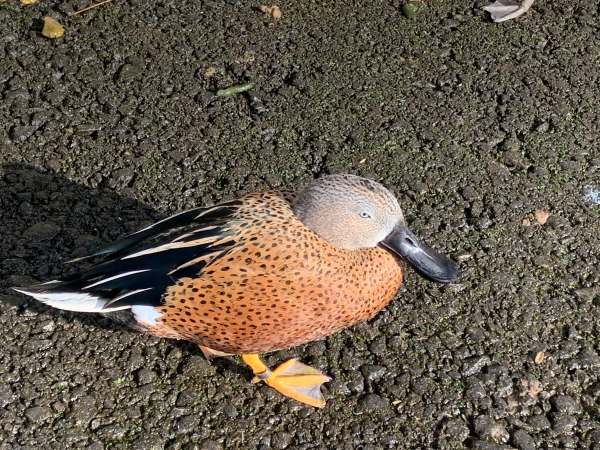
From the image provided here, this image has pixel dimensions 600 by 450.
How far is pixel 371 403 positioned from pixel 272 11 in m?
2.57

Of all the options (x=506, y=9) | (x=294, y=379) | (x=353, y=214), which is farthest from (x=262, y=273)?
(x=506, y=9)

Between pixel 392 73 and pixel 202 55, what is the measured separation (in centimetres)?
104

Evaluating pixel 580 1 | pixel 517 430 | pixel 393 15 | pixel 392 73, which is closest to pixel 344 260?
pixel 517 430

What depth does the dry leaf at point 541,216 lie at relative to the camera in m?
4.07

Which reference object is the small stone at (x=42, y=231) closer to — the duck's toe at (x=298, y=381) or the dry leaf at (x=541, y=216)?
the duck's toe at (x=298, y=381)

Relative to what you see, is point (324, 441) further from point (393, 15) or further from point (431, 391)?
point (393, 15)

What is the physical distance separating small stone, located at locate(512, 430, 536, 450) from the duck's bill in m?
0.63

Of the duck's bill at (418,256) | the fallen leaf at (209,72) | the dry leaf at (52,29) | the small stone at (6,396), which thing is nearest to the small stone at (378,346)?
the duck's bill at (418,256)

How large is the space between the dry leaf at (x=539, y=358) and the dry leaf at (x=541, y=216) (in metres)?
0.74

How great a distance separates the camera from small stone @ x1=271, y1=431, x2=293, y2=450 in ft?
A: 10.7

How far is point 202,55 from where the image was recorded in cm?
483

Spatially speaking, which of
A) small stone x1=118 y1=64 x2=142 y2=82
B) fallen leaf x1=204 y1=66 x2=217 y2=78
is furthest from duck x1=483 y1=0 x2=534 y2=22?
small stone x1=118 y1=64 x2=142 y2=82

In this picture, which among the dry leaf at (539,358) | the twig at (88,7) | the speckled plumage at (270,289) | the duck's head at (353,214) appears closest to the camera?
the speckled plumage at (270,289)

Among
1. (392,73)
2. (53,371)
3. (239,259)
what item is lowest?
(53,371)
